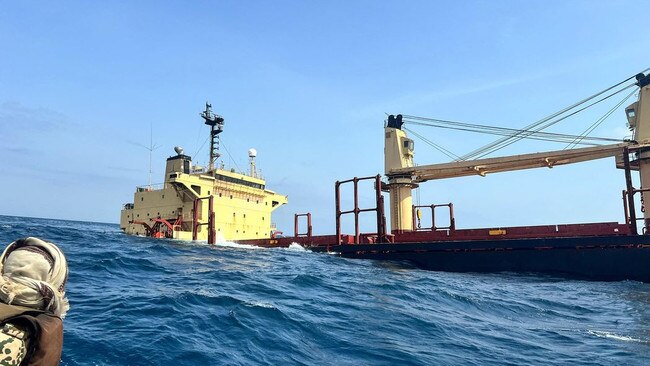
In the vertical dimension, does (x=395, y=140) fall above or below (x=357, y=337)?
above

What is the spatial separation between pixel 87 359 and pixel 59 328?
3.24 meters

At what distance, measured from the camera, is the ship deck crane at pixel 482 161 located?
21.9m

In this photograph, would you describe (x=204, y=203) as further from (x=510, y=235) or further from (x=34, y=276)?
(x=34, y=276)

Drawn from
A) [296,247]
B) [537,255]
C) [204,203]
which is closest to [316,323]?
[537,255]

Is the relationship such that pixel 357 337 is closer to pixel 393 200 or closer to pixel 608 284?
pixel 608 284

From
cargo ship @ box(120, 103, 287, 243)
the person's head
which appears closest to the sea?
the person's head

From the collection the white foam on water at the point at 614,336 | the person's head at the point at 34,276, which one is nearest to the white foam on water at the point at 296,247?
the white foam on water at the point at 614,336

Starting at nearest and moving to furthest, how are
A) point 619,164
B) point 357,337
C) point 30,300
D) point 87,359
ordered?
point 30,300
point 87,359
point 357,337
point 619,164

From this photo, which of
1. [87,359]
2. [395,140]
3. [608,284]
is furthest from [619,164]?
[87,359]

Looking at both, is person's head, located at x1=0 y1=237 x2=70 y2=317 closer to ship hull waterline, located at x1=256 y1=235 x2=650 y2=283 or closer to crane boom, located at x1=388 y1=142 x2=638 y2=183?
ship hull waterline, located at x1=256 y1=235 x2=650 y2=283

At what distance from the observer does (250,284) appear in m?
10.4

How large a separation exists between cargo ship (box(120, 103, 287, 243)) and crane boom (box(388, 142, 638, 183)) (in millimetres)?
14472

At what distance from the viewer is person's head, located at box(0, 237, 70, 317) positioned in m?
2.04

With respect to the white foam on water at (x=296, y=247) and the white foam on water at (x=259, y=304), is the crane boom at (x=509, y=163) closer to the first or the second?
the white foam on water at (x=296, y=247)
